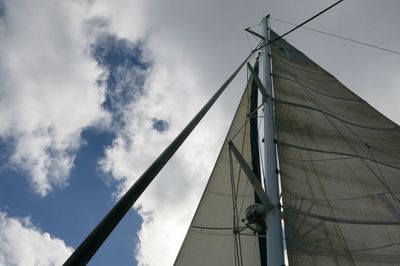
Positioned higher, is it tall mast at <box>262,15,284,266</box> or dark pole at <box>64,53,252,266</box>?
tall mast at <box>262,15,284,266</box>

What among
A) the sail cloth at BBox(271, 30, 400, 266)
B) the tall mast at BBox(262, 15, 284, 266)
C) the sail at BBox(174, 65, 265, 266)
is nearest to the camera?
the tall mast at BBox(262, 15, 284, 266)

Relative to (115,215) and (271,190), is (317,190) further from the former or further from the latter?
(115,215)

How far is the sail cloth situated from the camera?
5773mm

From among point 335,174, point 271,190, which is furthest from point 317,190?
point 271,190

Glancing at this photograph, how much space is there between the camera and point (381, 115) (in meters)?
9.58

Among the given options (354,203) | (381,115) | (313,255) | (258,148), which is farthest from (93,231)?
(381,115)

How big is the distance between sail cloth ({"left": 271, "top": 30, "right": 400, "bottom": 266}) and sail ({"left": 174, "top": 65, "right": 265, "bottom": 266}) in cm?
95

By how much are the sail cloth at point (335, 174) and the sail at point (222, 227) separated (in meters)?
0.95

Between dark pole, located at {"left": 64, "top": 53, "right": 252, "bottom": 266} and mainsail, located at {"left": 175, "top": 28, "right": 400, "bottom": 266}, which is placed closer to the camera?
dark pole, located at {"left": 64, "top": 53, "right": 252, "bottom": 266}

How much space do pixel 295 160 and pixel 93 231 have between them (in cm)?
620

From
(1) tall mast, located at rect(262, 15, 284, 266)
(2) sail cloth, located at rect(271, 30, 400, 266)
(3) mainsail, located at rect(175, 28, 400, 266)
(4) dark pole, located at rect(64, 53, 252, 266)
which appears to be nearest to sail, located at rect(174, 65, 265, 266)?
(3) mainsail, located at rect(175, 28, 400, 266)

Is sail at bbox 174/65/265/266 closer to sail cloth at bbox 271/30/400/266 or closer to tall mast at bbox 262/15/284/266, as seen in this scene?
tall mast at bbox 262/15/284/266

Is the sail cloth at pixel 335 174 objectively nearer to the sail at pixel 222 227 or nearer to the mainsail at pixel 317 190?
the mainsail at pixel 317 190

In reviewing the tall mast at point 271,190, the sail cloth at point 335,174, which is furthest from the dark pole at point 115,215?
the sail cloth at point 335,174
